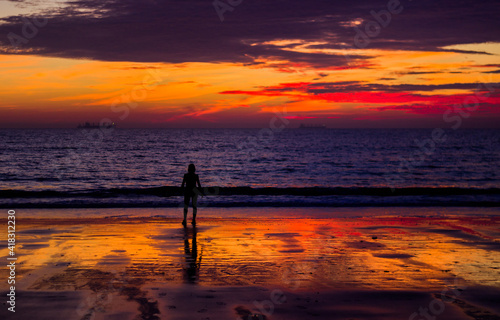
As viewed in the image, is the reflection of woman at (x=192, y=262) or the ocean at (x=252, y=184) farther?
the ocean at (x=252, y=184)

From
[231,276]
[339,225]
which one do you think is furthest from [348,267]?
[339,225]

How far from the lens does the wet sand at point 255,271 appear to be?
7438 mm

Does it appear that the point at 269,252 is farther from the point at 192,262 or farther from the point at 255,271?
the point at 192,262

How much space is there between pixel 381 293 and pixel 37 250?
28.0 ft

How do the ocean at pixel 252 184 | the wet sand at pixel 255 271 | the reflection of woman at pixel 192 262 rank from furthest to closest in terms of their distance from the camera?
the ocean at pixel 252 184 → the reflection of woman at pixel 192 262 → the wet sand at pixel 255 271

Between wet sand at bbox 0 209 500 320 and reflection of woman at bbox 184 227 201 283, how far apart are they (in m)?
0.04

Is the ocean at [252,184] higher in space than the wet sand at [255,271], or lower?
lower

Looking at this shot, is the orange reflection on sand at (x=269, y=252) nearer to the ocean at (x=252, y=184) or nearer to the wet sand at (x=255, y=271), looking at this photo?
the wet sand at (x=255, y=271)

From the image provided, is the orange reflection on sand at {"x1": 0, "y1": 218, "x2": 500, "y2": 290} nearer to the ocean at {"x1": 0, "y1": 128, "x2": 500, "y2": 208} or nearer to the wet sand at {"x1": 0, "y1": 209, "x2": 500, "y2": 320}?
the wet sand at {"x1": 0, "y1": 209, "x2": 500, "y2": 320}

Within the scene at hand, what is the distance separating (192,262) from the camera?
1055cm

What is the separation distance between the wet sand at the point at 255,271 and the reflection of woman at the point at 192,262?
4 cm

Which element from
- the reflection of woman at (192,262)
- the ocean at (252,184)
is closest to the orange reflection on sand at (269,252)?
the reflection of woman at (192,262)

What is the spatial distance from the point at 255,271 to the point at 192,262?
1.64 meters

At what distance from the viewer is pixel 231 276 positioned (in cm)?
938
